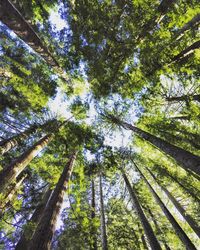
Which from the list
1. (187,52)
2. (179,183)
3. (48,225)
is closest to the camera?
(48,225)

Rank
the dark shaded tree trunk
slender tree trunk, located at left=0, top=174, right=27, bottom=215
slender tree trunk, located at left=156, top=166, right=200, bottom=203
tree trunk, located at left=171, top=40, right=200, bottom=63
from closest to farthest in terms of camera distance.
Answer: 1. slender tree trunk, located at left=0, top=174, right=27, bottom=215
2. the dark shaded tree trunk
3. tree trunk, located at left=171, top=40, right=200, bottom=63
4. slender tree trunk, located at left=156, top=166, right=200, bottom=203

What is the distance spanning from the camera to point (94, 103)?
37.6 ft

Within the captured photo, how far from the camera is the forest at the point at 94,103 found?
21.9ft

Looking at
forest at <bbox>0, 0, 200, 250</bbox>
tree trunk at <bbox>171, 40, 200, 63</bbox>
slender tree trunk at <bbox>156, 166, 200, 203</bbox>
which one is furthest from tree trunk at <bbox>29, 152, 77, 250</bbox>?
slender tree trunk at <bbox>156, 166, 200, 203</bbox>

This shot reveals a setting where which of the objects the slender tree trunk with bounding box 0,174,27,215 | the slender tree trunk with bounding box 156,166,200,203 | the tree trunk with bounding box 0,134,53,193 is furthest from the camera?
the slender tree trunk with bounding box 156,166,200,203

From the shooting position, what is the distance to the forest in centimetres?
667

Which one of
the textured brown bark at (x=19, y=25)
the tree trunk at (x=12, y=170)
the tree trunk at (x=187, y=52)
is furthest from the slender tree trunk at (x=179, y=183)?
the textured brown bark at (x=19, y=25)

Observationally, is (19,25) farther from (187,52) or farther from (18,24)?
(187,52)

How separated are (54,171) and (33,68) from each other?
6.54 m

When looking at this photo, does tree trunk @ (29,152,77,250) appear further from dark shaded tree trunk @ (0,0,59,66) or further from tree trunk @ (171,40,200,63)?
tree trunk @ (171,40,200,63)

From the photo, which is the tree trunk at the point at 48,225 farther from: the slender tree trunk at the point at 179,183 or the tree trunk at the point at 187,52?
the slender tree trunk at the point at 179,183

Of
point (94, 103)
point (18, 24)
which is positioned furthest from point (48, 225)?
point (94, 103)

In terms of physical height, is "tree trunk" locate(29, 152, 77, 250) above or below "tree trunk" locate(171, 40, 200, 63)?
below

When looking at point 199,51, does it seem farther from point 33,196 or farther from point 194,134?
point 33,196
